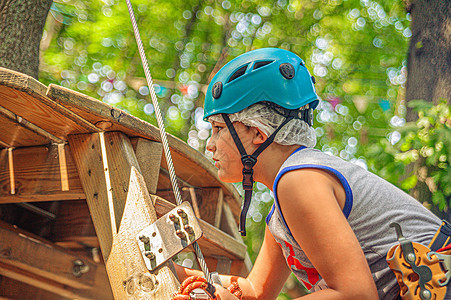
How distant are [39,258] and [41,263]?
1.3 inches

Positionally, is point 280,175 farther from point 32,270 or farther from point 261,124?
point 32,270

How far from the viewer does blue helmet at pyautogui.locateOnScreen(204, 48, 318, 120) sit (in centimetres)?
187

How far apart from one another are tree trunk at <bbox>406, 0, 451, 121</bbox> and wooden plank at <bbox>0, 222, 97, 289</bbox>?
3513mm

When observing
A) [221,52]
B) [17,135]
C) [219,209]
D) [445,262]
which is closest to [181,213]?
[445,262]

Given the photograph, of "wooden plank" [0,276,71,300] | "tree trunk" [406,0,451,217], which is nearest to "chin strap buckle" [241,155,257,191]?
"wooden plank" [0,276,71,300]

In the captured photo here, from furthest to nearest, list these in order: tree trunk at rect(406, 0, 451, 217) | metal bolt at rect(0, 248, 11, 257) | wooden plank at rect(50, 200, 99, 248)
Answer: tree trunk at rect(406, 0, 451, 217)
wooden plank at rect(50, 200, 99, 248)
metal bolt at rect(0, 248, 11, 257)

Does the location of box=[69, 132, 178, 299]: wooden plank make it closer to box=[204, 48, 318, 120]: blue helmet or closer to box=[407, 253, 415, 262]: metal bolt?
box=[204, 48, 318, 120]: blue helmet

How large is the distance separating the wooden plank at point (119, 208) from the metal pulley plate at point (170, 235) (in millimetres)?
41

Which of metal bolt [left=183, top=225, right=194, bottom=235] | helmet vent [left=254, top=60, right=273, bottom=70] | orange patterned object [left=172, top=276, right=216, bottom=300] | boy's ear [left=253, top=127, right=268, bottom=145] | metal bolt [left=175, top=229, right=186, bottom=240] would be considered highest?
helmet vent [left=254, top=60, right=273, bottom=70]

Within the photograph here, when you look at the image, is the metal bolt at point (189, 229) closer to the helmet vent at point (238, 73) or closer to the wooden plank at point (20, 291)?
the helmet vent at point (238, 73)

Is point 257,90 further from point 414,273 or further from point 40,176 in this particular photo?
point 40,176

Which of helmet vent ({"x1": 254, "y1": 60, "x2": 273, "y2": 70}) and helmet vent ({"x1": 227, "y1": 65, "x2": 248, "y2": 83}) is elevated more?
helmet vent ({"x1": 254, "y1": 60, "x2": 273, "y2": 70})

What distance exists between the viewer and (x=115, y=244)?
190cm

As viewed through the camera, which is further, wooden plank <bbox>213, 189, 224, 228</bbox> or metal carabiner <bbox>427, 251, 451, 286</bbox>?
wooden plank <bbox>213, 189, 224, 228</bbox>
